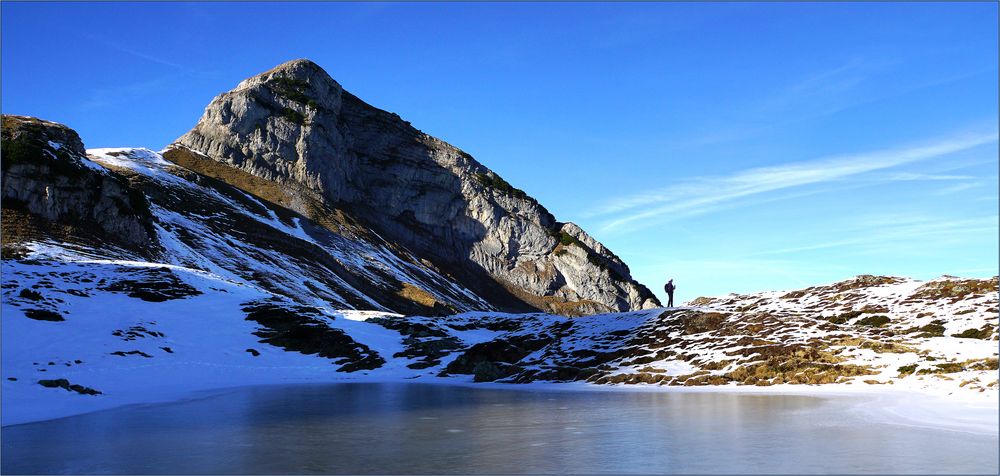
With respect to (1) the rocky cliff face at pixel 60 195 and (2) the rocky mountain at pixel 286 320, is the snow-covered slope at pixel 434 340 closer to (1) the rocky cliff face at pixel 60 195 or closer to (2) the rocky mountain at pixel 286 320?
(2) the rocky mountain at pixel 286 320

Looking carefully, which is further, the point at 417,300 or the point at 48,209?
the point at 417,300

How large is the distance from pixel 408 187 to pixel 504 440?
5349 inches

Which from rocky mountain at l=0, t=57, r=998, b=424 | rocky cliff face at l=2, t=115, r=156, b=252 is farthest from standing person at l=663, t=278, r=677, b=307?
rocky cliff face at l=2, t=115, r=156, b=252

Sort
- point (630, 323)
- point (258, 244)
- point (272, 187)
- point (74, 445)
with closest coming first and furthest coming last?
point (74, 445) < point (630, 323) < point (258, 244) < point (272, 187)

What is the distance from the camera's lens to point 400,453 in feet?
32.5

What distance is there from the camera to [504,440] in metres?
11.2

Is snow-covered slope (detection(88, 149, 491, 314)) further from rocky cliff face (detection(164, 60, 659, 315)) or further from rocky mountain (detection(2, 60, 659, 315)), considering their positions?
rocky cliff face (detection(164, 60, 659, 315))

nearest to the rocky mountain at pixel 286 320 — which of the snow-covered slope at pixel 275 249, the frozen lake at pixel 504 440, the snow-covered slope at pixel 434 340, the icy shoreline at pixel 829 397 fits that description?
the snow-covered slope at pixel 434 340

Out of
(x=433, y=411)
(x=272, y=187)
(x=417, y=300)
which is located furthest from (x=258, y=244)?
(x=433, y=411)

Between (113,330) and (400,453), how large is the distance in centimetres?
2845

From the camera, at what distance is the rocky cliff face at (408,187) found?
129000 millimetres

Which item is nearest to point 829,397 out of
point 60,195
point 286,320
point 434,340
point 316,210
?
point 434,340

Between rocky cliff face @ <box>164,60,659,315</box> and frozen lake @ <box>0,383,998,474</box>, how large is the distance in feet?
371

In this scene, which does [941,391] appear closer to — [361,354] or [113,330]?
[361,354]
